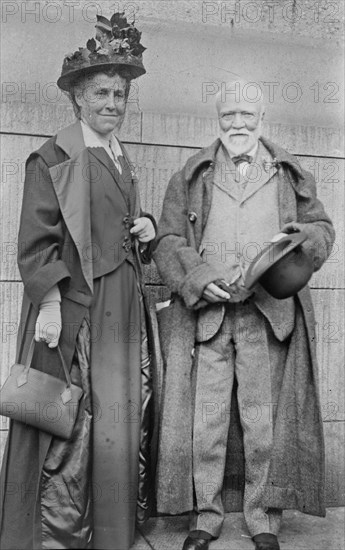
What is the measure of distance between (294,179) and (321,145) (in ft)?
2.87

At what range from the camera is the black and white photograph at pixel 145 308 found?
3891 millimetres

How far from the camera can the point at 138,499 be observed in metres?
4.13

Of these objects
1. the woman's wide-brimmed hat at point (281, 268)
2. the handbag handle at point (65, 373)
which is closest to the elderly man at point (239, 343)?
the woman's wide-brimmed hat at point (281, 268)

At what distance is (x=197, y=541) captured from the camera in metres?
4.07

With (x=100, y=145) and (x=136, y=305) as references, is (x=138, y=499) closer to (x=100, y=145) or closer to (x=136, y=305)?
(x=136, y=305)

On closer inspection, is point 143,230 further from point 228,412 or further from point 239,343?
point 228,412

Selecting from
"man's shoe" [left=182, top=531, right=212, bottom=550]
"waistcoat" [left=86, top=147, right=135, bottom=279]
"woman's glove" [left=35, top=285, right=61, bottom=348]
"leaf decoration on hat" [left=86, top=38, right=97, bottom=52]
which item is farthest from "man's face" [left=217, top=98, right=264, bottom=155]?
"man's shoe" [left=182, top=531, right=212, bottom=550]

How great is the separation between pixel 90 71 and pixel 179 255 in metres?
0.97

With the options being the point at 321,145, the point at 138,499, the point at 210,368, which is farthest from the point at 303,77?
the point at 138,499

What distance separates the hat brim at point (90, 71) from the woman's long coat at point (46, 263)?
1.10ft

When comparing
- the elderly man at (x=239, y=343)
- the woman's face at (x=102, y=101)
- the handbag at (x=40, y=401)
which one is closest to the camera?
the handbag at (x=40, y=401)

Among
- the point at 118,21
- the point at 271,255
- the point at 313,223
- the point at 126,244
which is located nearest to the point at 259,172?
the point at 313,223

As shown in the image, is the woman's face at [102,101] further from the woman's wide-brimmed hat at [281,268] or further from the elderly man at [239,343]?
the woman's wide-brimmed hat at [281,268]

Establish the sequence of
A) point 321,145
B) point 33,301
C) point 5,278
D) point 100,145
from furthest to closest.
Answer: point 321,145 → point 5,278 → point 100,145 → point 33,301
